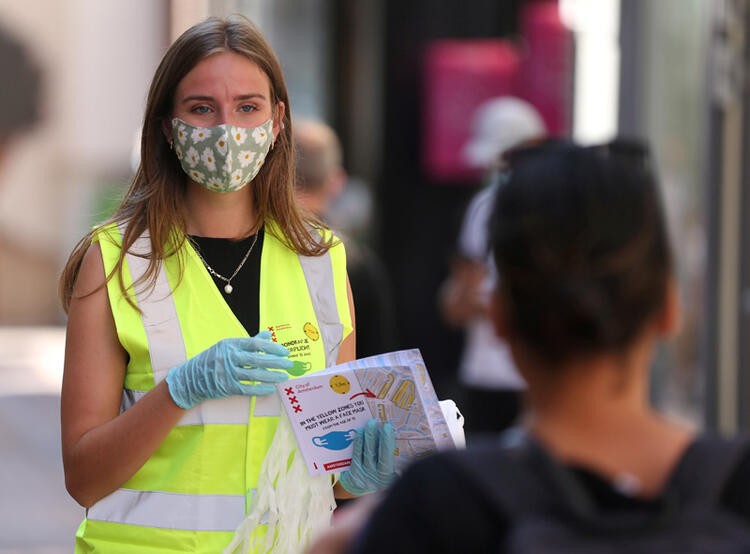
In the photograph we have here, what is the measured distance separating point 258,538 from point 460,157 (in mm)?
6888

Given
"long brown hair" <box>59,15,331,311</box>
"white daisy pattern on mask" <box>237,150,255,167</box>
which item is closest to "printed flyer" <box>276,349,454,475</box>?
"long brown hair" <box>59,15,331,311</box>

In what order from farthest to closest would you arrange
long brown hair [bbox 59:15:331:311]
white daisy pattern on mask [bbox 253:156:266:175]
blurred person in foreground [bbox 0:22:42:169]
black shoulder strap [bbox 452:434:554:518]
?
1. blurred person in foreground [bbox 0:22:42:169]
2. white daisy pattern on mask [bbox 253:156:266:175]
3. long brown hair [bbox 59:15:331:311]
4. black shoulder strap [bbox 452:434:554:518]

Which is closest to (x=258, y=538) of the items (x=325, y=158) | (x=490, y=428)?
(x=325, y=158)

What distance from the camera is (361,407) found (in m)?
2.54

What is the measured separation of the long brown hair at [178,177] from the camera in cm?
272

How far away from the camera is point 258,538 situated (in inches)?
104

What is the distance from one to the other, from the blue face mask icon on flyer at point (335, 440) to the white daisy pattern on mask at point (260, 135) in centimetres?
64

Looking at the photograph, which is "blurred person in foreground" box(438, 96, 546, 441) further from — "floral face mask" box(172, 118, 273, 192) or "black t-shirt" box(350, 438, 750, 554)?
"black t-shirt" box(350, 438, 750, 554)

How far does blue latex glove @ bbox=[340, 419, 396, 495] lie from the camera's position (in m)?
2.51

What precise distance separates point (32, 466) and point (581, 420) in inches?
223

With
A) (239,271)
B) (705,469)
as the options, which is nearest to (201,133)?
(239,271)

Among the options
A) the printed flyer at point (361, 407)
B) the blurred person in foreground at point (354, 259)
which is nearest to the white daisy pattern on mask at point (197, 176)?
the printed flyer at point (361, 407)

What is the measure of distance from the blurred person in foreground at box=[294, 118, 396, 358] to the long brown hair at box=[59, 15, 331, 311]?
1.37 metres

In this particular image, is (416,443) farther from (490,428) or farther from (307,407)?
(490,428)
